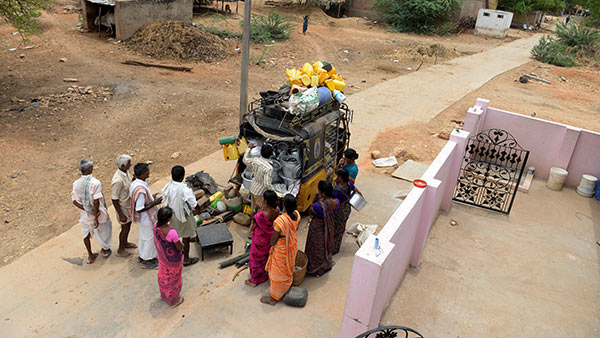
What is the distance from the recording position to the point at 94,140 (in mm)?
10336

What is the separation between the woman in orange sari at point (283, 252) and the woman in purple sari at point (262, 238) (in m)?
0.17

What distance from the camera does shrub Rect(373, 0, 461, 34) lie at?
28828 millimetres

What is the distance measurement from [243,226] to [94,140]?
5.48m

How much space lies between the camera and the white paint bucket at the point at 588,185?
8.81m

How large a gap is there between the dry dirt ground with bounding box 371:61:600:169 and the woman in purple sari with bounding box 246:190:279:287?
474cm

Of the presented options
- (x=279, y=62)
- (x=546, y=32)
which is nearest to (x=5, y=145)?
(x=279, y=62)

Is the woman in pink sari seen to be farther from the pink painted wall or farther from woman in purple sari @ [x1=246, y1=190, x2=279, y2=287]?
the pink painted wall

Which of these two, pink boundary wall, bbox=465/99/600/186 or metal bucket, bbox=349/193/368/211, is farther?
pink boundary wall, bbox=465/99/600/186

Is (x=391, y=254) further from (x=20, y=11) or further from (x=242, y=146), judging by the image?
(x=20, y=11)

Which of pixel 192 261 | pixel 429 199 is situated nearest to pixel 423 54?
pixel 429 199

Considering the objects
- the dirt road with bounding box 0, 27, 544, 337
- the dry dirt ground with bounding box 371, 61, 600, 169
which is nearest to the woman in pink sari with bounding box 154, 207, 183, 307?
the dirt road with bounding box 0, 27, 544, 337

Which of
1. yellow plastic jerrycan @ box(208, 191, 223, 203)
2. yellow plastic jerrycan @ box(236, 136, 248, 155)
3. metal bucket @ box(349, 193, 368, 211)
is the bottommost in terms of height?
yellow plastic jerrycan @ box(208, 191, 223, 203)

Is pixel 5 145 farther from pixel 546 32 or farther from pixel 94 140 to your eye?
pixel 546 32

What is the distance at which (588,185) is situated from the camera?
8.84 meters
